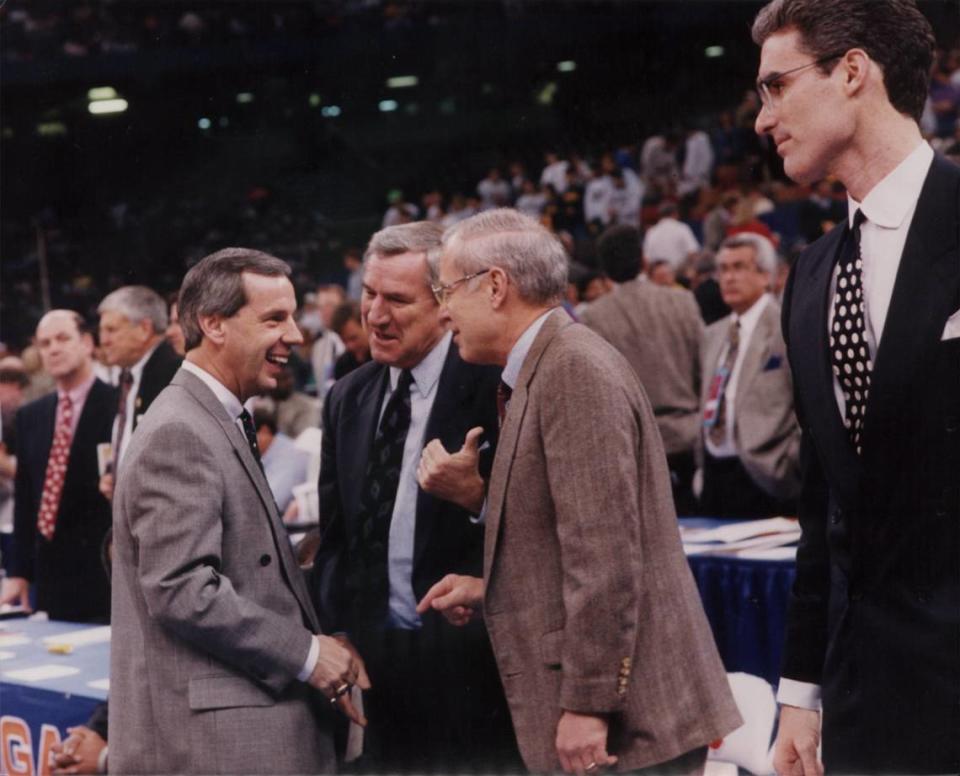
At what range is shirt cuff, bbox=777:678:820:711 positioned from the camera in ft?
5.93

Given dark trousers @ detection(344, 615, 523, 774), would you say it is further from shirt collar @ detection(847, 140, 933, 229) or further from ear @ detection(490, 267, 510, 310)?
shirt collar @ detection(847, 140, 933, 229)

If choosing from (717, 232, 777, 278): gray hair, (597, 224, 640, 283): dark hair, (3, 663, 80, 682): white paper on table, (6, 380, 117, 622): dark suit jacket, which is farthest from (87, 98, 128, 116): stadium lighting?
Result: (3, 663, 80, 682): white paper on table

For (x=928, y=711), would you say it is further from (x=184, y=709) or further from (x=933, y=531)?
(x=184, y=709)

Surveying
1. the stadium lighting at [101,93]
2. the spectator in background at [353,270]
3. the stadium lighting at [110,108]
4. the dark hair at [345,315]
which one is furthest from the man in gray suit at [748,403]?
the stadium lighting at [101,93]

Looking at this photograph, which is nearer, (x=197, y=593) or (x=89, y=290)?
(x=197, y=593)

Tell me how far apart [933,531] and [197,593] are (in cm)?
118

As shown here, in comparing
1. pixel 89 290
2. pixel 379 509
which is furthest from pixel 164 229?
pixel 379 509

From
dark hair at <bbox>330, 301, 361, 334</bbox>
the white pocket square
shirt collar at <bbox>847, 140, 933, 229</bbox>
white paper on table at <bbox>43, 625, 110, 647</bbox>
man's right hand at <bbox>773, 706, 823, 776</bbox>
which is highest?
dark hair at <bbox>330, 301, 361, 334</bbox>

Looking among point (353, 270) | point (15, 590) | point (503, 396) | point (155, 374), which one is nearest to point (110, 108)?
point (353, 270)

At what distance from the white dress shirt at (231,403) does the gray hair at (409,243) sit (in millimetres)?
453

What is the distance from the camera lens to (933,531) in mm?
1620

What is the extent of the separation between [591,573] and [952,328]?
2.28 feet

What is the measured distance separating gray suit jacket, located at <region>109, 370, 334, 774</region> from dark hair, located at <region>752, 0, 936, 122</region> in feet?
3.94

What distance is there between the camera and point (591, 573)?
2.03 metres
